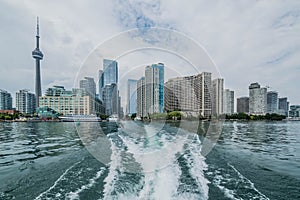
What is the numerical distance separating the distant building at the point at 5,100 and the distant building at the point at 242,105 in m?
109

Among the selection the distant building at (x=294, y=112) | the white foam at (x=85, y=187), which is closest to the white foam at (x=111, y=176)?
the white foam at (x=85, y=187)

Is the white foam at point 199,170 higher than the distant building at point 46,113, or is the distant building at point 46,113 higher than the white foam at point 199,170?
the white foam at point 199,170

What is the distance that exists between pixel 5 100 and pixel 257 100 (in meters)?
114

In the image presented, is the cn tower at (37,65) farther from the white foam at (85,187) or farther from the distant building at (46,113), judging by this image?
the white foam at (85,187)

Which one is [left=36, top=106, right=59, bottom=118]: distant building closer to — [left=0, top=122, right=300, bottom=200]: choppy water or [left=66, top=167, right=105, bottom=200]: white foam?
[left=0, top=122, right=300, bottom=200]: choppy water

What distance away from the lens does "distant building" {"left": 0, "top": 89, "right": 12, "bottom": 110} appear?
7025 centimetres

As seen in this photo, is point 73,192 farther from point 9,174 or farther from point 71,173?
point 9,174

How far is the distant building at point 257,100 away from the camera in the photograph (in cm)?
7994

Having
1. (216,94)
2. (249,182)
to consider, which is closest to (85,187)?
(249,182)

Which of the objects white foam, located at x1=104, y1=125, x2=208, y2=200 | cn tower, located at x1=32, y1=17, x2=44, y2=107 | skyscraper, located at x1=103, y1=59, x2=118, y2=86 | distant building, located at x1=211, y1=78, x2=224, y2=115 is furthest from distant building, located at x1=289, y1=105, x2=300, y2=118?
cn tower, located at x1=32, y1=17, x2=44, y2=107

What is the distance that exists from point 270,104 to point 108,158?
338ft

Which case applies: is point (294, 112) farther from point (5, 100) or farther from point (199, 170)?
point (5, 100)

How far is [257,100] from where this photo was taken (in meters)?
80.9

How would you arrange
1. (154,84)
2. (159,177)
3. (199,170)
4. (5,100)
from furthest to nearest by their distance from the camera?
1. (5,100)
2. (154,84)
3. (199,170)
4. (159,177)
